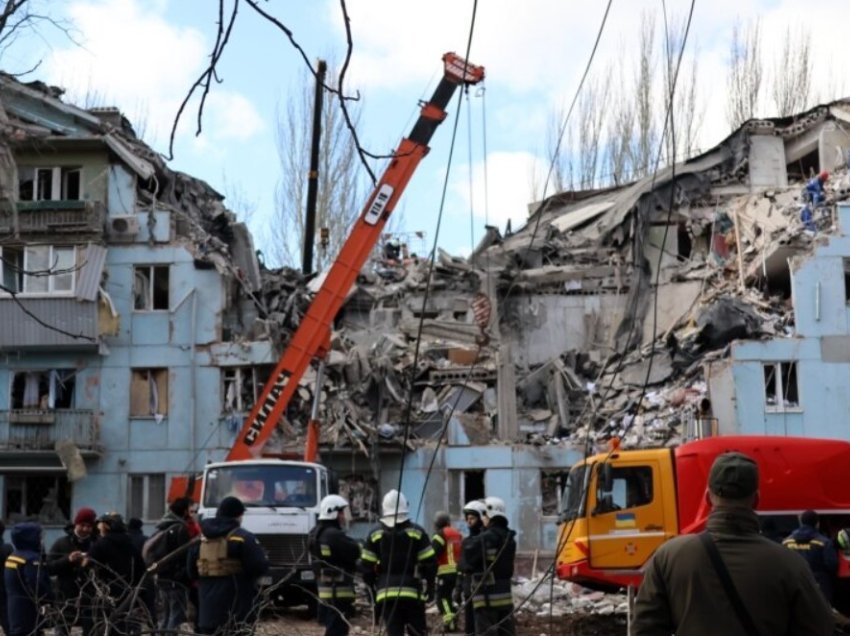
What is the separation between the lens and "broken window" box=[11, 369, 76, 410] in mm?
31422

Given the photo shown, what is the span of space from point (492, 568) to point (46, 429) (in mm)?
21352

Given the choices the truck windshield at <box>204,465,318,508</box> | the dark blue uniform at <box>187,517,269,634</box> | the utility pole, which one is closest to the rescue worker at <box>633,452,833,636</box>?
the dark blue uniform at <box>187,517,269,634</box>

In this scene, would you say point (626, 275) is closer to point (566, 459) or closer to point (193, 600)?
point (566, 459)

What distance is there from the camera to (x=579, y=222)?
3962 centimetres

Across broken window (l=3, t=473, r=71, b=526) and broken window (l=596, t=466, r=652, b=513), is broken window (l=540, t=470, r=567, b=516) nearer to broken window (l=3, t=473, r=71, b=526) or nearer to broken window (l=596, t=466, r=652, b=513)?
broken window (l=3, t=473, r=71, b=526)

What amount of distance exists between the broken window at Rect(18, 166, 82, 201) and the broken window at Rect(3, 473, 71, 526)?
21.5 ft

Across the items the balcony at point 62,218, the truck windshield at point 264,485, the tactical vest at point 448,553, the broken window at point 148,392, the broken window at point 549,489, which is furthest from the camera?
the broken window at point 148,392

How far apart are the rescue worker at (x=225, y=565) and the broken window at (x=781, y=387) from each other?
22.2 metres

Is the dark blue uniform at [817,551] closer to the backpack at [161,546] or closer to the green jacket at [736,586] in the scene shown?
the backpack at [161,546]

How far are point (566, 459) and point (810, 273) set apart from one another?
692 centimetres

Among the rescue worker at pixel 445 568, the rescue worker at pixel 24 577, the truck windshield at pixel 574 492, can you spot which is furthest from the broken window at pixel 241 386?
the rescue worker at pixel 24 577

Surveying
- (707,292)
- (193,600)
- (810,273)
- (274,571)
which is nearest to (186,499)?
(193,600)

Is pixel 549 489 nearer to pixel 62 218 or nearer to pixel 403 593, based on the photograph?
pixel 62 218

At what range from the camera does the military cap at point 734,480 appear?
172 inches
